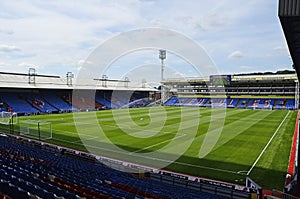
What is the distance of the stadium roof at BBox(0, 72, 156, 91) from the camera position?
51.2 metres

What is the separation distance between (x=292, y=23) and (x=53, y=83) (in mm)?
60094

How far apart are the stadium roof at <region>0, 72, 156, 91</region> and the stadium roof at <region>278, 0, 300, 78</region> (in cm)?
5051

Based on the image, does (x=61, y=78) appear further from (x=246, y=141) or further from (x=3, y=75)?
(x=246, y=141)

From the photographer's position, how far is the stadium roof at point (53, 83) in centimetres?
5116

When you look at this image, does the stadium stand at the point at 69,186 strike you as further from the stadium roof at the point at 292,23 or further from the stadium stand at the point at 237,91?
the stadium stand at the point at 237,91

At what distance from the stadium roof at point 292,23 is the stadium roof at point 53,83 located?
50.5 meters

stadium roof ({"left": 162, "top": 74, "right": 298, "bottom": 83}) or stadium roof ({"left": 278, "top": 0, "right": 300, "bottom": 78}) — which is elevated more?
stadium roof ({"left": 162, "top": 74, "right": 298, "bottom": 83})

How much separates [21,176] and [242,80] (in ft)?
243

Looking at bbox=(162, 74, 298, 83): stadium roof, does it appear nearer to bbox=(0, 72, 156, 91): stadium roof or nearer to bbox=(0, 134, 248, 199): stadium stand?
bbox=(0, 72, 156, 91): stadium roof

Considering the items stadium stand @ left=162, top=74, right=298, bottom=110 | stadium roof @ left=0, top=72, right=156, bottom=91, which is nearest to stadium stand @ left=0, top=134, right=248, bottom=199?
stadium roof @ left=0, top=72, right=156, bottom=91

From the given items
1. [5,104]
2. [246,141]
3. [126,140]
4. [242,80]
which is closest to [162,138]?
[126,140]

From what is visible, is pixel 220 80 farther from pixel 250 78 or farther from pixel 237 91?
pixel 237 91

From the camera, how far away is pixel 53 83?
59656 mm

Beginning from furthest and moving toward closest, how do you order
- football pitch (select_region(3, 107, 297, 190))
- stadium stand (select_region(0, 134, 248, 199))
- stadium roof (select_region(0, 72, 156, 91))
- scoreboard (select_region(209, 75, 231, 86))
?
1. scoreboard (select_region(209, 75, 231, 86))
2. stadium roof (select_region(0, 72, 156, 91))
3. football pitch (select_region(3, 107, 297, 190))
4. stadium stand (select_region(0, 134, 248, 199))
